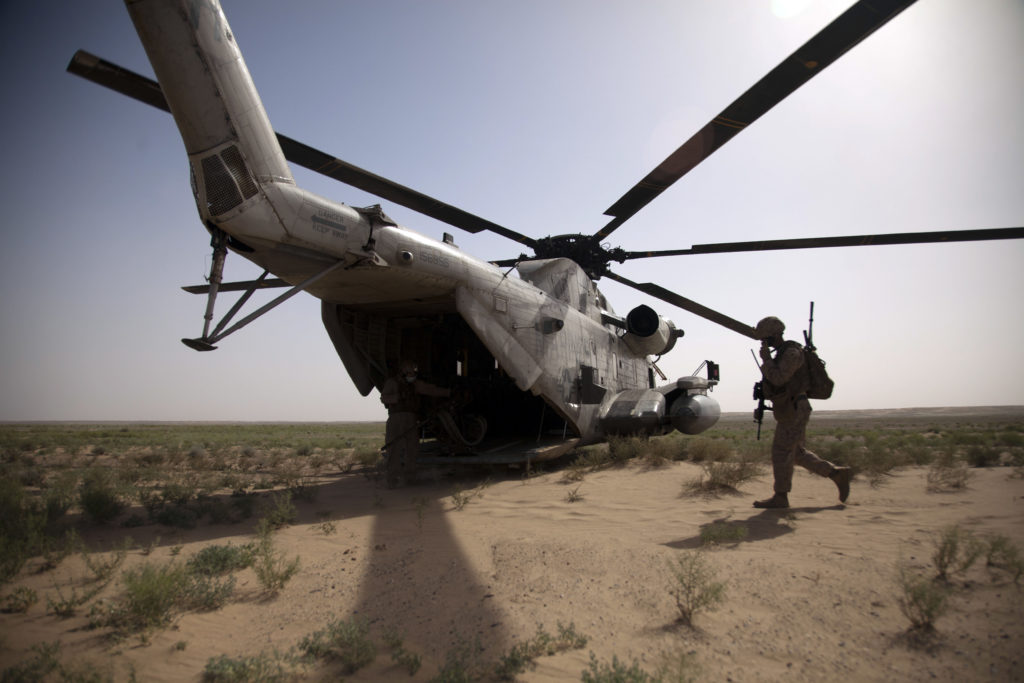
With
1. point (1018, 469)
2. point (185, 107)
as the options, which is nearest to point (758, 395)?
point (1018, 469)

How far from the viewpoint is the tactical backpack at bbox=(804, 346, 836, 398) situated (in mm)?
Result: 5672

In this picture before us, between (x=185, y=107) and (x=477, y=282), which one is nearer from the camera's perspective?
(x=185, y=107)

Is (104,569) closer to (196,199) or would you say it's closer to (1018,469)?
(196,199)

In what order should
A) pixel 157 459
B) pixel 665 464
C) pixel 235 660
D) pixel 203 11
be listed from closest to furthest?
pixel 235 660 → pixel 203 11 → pixel 665 464 → pixel 157 459

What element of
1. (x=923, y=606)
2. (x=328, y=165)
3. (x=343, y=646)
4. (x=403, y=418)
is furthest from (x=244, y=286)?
(x=923, y=606)

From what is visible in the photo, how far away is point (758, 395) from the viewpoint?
6.18 m

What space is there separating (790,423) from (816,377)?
64 centimetres

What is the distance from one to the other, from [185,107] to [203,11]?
91cm

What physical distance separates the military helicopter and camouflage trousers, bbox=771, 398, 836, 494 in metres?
3.50

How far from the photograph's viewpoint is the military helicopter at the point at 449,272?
4.95 m

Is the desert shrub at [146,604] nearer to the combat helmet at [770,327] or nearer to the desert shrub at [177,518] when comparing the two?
the desert shrub at [177,518]

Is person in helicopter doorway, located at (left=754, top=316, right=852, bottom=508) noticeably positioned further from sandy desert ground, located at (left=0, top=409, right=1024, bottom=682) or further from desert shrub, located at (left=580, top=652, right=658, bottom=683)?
desert shrub, located at (left=580, top=652, right=658, bottom=683)

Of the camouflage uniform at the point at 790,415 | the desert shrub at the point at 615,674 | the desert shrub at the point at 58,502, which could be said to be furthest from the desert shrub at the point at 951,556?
the desert shrub at the point at 58,502

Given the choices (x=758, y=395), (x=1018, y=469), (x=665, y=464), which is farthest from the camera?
(x=665, y=464)
